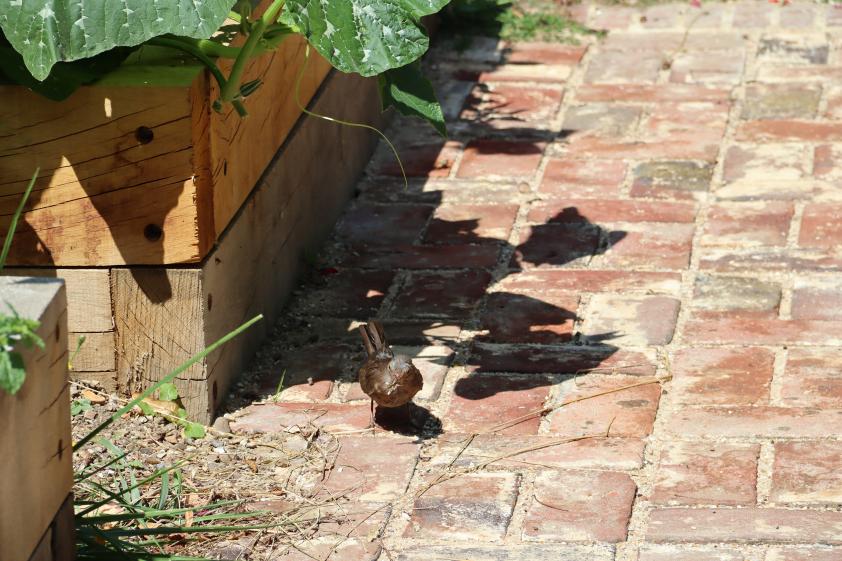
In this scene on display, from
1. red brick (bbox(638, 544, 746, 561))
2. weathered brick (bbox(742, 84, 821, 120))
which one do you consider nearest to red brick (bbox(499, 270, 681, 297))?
red brick (bbox(638, 544, 746, 561))

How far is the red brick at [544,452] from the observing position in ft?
11.7

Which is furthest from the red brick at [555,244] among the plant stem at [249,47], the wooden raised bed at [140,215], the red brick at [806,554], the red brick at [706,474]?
the red brick at [806,554]

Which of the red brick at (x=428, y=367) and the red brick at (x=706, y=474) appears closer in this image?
the red brick at (x=706, y=474)

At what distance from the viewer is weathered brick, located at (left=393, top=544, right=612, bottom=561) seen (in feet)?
10.3

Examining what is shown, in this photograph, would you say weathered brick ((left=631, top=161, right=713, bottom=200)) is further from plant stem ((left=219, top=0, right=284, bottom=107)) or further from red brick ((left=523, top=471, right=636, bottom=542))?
plant stem ((left=219, top=0, right=284, bottom=107))

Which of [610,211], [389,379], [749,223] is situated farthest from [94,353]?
[749,223]

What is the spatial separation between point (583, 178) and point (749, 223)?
2.53ft

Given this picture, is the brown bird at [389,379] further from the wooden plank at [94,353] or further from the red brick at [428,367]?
the wooden plank at [94,353]

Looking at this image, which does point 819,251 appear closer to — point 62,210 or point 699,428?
point 699,428

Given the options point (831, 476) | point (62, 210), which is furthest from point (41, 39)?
point (831, 476)

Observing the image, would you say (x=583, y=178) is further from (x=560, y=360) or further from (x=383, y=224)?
(x=560, y=360)

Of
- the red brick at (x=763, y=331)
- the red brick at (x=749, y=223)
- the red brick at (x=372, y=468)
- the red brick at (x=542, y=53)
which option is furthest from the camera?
the red brick at (x=542, y=53)

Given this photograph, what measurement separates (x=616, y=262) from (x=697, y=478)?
1463 millimetres

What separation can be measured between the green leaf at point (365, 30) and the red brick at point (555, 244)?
1.66 m
